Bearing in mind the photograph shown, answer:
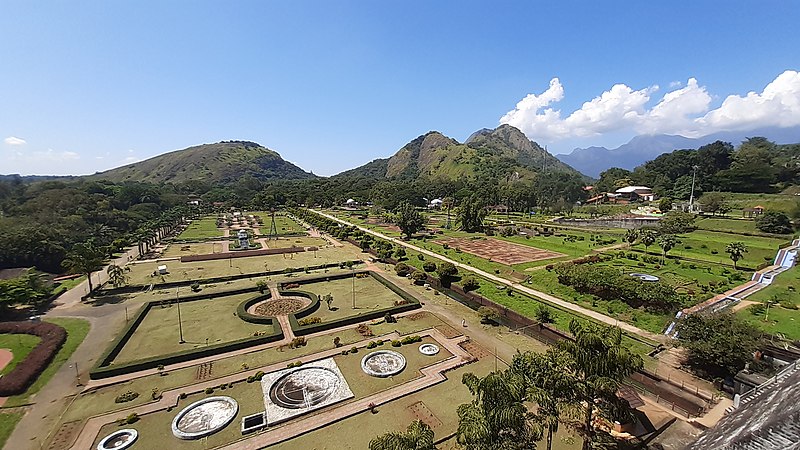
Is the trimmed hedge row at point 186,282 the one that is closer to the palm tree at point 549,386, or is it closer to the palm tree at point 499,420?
the palm tree at point 549,386

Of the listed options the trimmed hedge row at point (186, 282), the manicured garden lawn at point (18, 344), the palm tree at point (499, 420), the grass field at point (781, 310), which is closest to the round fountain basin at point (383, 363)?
the palm tree at point (499, 420)

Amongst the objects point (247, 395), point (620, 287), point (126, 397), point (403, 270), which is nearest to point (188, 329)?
point (126, 397)

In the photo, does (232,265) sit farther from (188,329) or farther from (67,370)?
(67,370)

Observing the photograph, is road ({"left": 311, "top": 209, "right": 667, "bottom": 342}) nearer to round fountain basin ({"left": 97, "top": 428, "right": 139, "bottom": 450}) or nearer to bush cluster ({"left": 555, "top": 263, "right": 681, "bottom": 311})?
bush cluster ({"left": 555, "top": 263, "right": 681, "bottom": 311})

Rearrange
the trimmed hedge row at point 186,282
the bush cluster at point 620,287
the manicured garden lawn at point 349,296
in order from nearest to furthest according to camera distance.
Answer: the bush cluster at point 620,287, the manicured garden lawn at point 349,296, the trimmed hedge row at point 186,282

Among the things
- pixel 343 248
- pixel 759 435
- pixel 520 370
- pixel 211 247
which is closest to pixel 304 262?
pixel 343 248

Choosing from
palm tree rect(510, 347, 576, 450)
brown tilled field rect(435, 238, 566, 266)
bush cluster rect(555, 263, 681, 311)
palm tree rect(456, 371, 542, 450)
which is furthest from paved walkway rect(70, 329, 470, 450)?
brown tilled field rect(435, 238, 566, 266)
